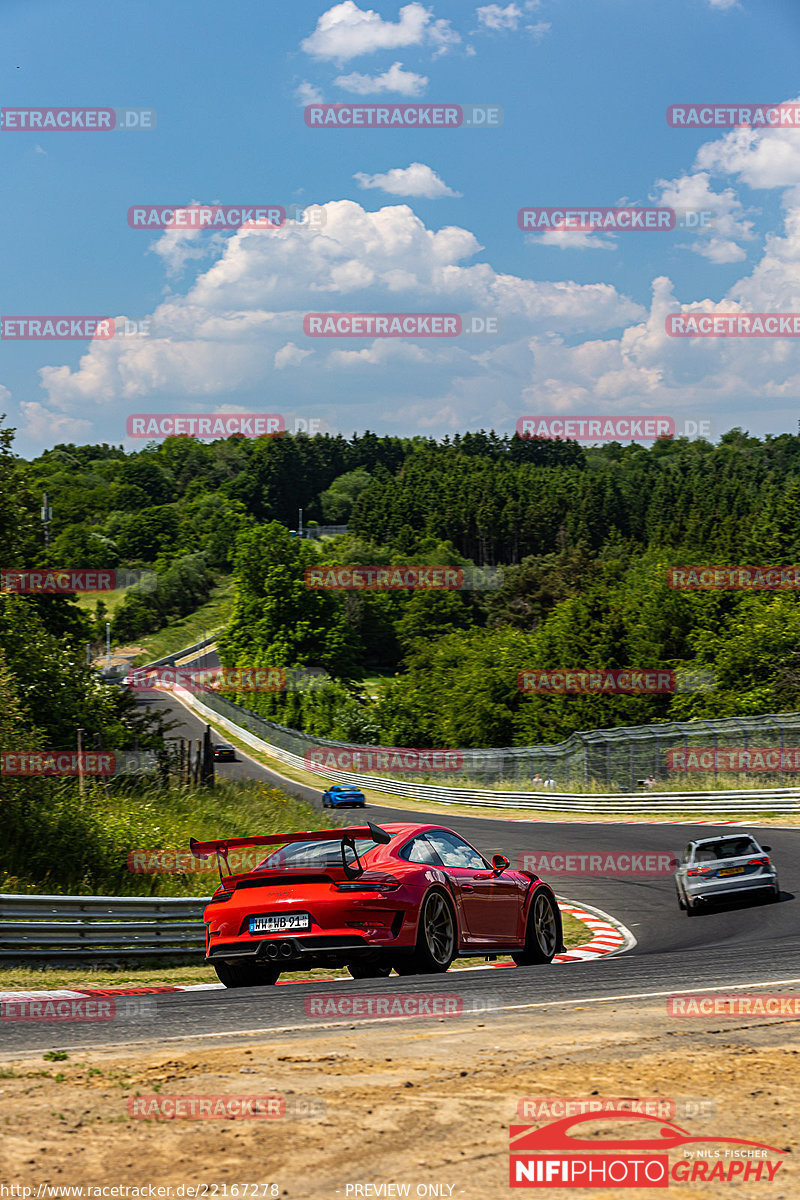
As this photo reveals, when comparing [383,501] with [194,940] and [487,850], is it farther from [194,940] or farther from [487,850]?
[194,940]

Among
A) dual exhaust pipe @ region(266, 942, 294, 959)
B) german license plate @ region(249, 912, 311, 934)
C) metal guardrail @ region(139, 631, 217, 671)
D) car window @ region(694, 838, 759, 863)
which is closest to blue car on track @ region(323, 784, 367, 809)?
car window @ region(694, 838, 759, 863)

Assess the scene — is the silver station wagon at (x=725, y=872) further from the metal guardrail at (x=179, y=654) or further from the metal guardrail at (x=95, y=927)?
the metal guardrail at (x=179, y=654)

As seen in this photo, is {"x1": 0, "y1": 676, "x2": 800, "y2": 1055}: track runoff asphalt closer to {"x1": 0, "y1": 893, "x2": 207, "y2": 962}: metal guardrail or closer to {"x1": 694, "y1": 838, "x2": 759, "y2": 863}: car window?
{"x1": 694, "y1": 838, "x2": 759, "y2": 863}: car window

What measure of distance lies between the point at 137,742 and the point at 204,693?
2794 inches

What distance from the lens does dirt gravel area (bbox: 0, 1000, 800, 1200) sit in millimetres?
3793

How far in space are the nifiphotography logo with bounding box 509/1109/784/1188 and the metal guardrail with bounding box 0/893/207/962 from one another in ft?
26.3

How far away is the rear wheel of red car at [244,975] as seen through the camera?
9.61 metres

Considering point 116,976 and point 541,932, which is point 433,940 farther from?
point 116,976

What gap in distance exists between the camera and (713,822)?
31.3m

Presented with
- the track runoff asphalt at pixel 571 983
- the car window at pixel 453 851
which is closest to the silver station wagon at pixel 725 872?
the track runoff asphalt at pixel 571 983
